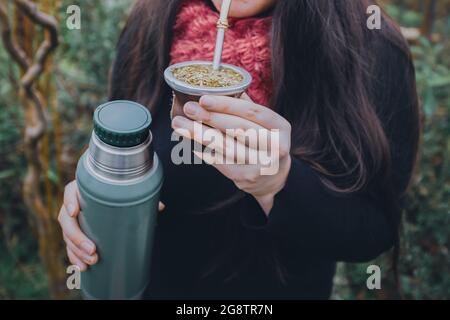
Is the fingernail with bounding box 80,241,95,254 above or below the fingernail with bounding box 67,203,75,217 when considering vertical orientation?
below

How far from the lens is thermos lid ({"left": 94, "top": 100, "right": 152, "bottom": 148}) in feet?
2.11

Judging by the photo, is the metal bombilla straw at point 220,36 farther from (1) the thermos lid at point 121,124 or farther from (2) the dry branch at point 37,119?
(2) the dry branch at point 37,119

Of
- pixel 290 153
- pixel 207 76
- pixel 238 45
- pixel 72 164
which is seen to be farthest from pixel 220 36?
pixel 72 164

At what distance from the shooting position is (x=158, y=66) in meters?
0.97

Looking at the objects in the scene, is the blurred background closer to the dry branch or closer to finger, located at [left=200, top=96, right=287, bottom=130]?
the dry branch

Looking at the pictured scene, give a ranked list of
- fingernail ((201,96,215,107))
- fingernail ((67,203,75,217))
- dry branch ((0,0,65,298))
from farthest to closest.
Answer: dry branch ((0,0,65,298))
fingernail ((67,203,75,217))
fingernail ((201,96,215,107))

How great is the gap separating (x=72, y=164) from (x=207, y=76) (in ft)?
3.99

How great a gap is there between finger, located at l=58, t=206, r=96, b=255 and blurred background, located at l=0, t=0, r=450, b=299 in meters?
0.51

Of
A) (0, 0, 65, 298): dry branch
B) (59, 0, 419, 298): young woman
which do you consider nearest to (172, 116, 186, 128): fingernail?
(59, 0, 419, 298): young woman

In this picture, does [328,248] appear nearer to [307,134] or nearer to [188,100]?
[307,134]

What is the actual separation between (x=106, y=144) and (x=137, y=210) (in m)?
0.12

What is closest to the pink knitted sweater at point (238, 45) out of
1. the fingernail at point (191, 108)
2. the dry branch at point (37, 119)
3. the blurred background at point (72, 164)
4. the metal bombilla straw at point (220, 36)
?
the metal bombilla straw at point (220, 36)

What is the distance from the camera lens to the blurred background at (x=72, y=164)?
1.38m
